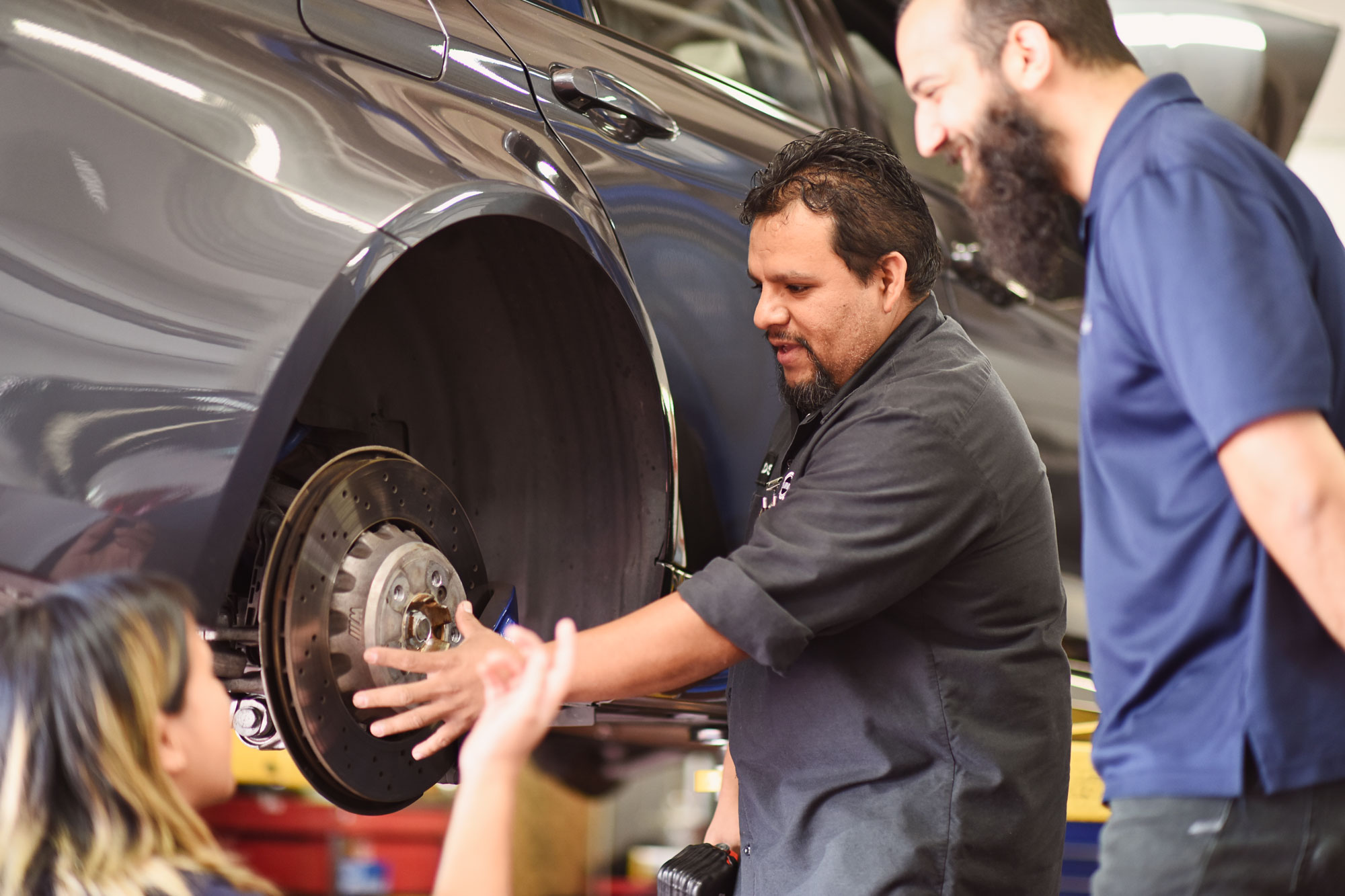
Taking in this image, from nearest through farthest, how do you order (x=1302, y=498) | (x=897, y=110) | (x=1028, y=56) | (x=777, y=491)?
1. (x=1302, y=498)
2. (x=1028, y=56)
3. (x=777, y=491)
4. (x=897, y=110)

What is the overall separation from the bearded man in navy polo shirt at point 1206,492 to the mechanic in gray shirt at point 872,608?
0.35 meters

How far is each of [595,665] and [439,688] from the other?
164 mm

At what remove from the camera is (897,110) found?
8.87 ft

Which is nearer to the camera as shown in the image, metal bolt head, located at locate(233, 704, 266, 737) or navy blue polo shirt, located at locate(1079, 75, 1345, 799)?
navy blue polo shirt, located at locate(1079, 75, 1345, 799)

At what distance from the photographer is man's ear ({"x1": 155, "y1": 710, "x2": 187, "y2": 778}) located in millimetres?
971

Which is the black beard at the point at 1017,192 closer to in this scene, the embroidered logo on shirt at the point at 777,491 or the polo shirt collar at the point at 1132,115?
the polo shirt collar at the point at 1132,115

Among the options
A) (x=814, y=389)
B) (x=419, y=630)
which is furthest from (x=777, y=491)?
(x=419, y=630)

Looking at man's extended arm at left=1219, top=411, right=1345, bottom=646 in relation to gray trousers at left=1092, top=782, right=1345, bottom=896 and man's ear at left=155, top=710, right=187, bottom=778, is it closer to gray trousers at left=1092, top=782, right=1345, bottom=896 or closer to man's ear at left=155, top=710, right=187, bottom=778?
gray trousers at left=1092, top=782, right=1345, bottom=896

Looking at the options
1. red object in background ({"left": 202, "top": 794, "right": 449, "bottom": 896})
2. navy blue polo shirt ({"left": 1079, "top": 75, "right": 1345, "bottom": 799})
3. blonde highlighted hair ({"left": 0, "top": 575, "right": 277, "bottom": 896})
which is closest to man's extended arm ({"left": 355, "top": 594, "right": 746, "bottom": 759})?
blonde highlighted hair ({"left": 0, "top": 575, "right": 277, "bottom": 896})

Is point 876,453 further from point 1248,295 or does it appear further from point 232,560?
point 232,560

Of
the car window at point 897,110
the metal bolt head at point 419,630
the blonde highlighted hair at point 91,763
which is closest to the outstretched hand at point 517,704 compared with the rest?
the blonde highlighted hair at point 91,763

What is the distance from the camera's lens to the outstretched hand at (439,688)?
1.27 meters

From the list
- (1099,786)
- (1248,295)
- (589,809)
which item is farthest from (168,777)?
(589,809)

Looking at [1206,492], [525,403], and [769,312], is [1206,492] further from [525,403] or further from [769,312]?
[525,403]
